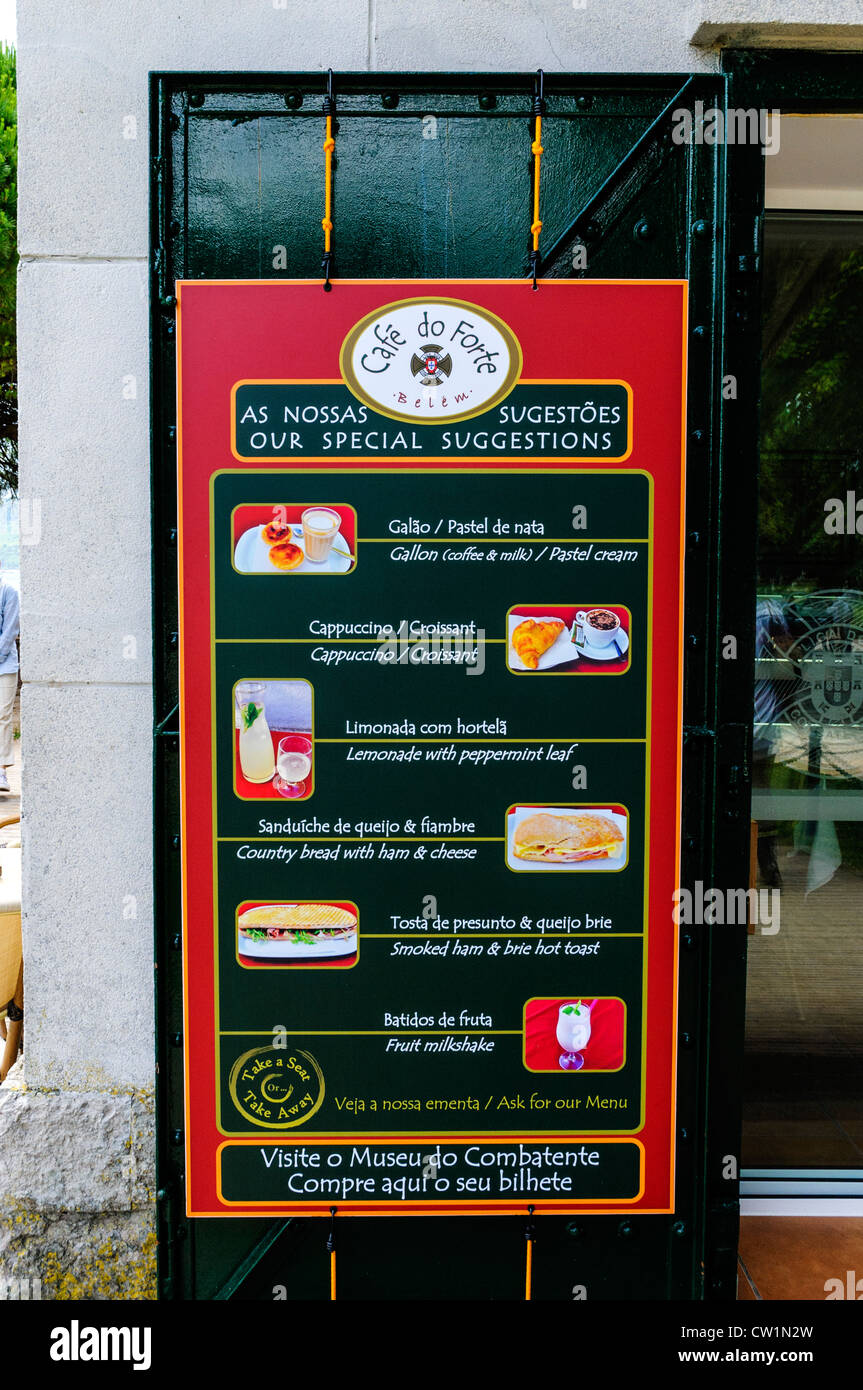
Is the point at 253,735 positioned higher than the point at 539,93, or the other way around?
the point at 539,93

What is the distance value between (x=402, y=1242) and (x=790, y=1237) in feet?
4.66

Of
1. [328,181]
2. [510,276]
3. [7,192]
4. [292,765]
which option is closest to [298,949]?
[292,765]

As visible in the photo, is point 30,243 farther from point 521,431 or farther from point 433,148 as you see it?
point 521,431

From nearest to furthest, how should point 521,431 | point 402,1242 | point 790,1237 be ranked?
point 521,431 → point 402,1242 → point 790,1237

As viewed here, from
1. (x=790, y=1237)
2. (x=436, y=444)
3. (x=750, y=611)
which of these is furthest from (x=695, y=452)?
(x=790, y=1237)

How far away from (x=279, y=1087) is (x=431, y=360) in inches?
80.3

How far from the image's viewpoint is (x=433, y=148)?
2.40 meters

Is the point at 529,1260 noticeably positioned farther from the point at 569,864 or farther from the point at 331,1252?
the point at 569,864

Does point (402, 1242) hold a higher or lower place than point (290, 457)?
lower

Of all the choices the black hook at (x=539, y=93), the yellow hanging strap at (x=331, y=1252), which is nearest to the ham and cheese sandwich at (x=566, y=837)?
the yellow hanging strap at (x=331, y=1252)

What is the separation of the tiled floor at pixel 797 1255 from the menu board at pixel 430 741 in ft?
2.28

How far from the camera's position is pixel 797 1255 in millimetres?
2938

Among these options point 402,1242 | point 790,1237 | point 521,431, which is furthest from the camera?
point 790,1237

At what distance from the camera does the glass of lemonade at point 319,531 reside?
2.39 meters
